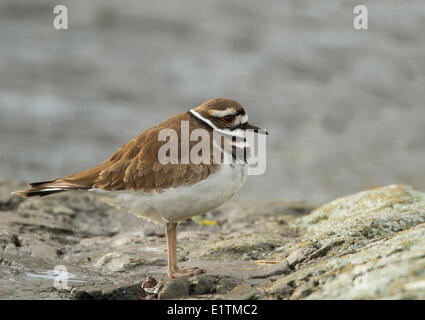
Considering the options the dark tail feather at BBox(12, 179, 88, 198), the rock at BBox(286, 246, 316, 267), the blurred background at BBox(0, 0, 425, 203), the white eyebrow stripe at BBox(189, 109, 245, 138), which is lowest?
the rock at BBox(286, 246, 316, 267)

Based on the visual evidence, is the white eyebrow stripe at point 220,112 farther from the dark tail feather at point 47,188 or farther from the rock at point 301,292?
the rock at point 301,292

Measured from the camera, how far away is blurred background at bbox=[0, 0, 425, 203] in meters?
12.5

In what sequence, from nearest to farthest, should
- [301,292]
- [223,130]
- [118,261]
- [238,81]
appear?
[301,292] → [223,130] → [118,261] → [238,81]

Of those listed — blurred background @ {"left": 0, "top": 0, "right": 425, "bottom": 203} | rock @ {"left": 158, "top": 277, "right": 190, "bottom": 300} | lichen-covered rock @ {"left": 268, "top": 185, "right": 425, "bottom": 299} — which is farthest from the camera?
blurred background @ {"left": 0, "top": 0, "right": 425, "bottom": 203}

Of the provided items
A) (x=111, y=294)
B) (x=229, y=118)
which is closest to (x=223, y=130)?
(x=229, y=118)

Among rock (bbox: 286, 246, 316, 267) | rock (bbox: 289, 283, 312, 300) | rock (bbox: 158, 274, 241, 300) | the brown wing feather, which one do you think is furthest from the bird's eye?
rock (bbox: 289, 283, 312, 300)

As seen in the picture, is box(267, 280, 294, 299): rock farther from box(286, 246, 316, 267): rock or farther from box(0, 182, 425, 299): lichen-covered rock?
box(286, 246, 316, 267): rock

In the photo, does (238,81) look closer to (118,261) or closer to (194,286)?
(118,261)

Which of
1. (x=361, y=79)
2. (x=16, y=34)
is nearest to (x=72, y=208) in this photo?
(x=361, y=79)

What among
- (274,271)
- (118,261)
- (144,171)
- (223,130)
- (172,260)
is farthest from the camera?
(118,261)

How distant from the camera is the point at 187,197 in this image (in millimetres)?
5520

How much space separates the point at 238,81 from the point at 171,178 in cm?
1040
